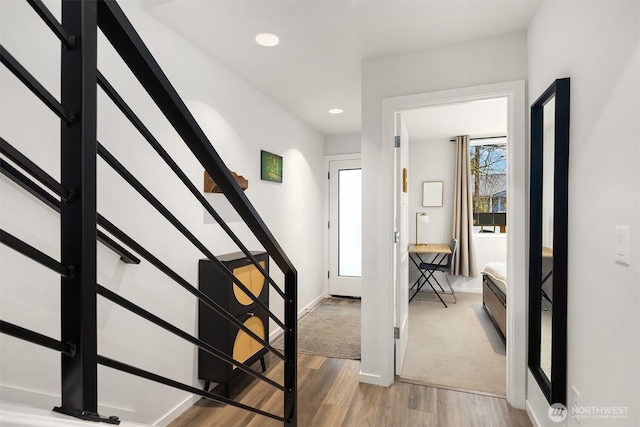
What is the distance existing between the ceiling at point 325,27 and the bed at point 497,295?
2290mm

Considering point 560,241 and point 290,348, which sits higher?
point 560,241

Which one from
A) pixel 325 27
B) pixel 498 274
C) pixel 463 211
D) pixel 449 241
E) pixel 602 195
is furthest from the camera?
pixel 449 241

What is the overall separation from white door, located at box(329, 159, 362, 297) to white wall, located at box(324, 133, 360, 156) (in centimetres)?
15

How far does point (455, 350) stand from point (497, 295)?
796 millimetres

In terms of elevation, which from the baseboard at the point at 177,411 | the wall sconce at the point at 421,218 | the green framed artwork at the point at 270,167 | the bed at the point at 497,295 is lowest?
the baseboard at the point at 177,411

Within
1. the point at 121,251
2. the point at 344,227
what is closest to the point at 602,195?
the point at 121,251

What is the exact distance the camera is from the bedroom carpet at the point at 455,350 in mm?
2609

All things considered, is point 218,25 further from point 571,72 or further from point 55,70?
point 571,72

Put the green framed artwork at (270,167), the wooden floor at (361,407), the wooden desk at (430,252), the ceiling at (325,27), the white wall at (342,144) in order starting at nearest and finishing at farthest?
the ceiling at (325,27), the wooden floor at (361,407), the green framed artwork at (270,167), the wooden desk at (430,252), the white wall at (342,144)

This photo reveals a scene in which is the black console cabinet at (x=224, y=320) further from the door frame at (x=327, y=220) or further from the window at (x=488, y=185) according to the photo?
the window at (x=488, y=185)

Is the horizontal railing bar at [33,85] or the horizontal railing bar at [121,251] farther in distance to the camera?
the horizontal railing bar at [121,251]

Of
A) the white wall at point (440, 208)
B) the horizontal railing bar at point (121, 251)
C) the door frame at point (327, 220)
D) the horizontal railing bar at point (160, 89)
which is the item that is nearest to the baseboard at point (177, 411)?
the horizontal railing bar at point (121, 251)

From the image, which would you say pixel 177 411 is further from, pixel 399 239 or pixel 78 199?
pixel 78 199

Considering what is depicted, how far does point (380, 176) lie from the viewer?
252 cm
